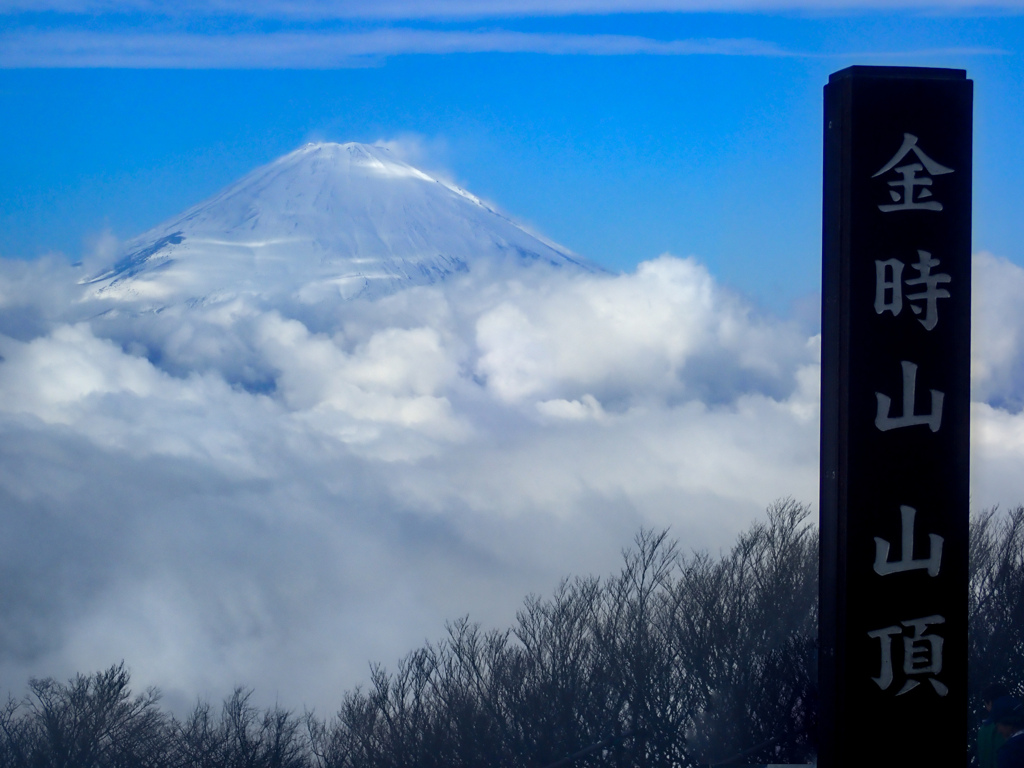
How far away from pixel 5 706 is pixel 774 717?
1165 centimetres

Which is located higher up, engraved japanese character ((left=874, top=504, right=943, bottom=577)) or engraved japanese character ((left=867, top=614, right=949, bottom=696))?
engraved japanese character ((left=874, top=504, right=943, bottom=577))

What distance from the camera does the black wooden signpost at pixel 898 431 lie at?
9.54 feet

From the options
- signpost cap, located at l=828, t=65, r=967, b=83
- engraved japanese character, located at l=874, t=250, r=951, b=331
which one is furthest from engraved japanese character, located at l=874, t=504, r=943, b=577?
signpost cap, located at l=828, t=65, r=967, b=83

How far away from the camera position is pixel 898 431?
2918 millimetres

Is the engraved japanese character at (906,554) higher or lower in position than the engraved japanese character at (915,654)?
higher

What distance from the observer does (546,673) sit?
1374 cm

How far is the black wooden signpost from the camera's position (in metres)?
2.91

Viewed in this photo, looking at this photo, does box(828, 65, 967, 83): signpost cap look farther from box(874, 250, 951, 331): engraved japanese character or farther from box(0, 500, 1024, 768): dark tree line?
box(0, 500, 1024, 768): dark tree line

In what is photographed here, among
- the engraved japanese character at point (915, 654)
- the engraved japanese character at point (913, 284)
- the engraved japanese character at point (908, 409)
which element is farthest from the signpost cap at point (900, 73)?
the engraved japanese character at point (915, 654)

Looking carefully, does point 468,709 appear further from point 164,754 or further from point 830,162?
point 830,162

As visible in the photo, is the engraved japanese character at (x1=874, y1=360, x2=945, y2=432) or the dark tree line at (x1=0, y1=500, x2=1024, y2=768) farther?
the dark tree line at (x1=0, y1=500, x2=1024, y2=768)

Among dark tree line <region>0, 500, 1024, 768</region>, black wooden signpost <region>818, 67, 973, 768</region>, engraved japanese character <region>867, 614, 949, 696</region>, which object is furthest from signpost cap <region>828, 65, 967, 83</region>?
dark tree line <region>0, 500, 1024, 768</region>

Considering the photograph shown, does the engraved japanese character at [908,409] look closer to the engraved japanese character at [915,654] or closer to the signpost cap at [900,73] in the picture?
the engraved japanese character at [915,654]

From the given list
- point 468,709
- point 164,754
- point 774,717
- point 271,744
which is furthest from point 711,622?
point 164,754
